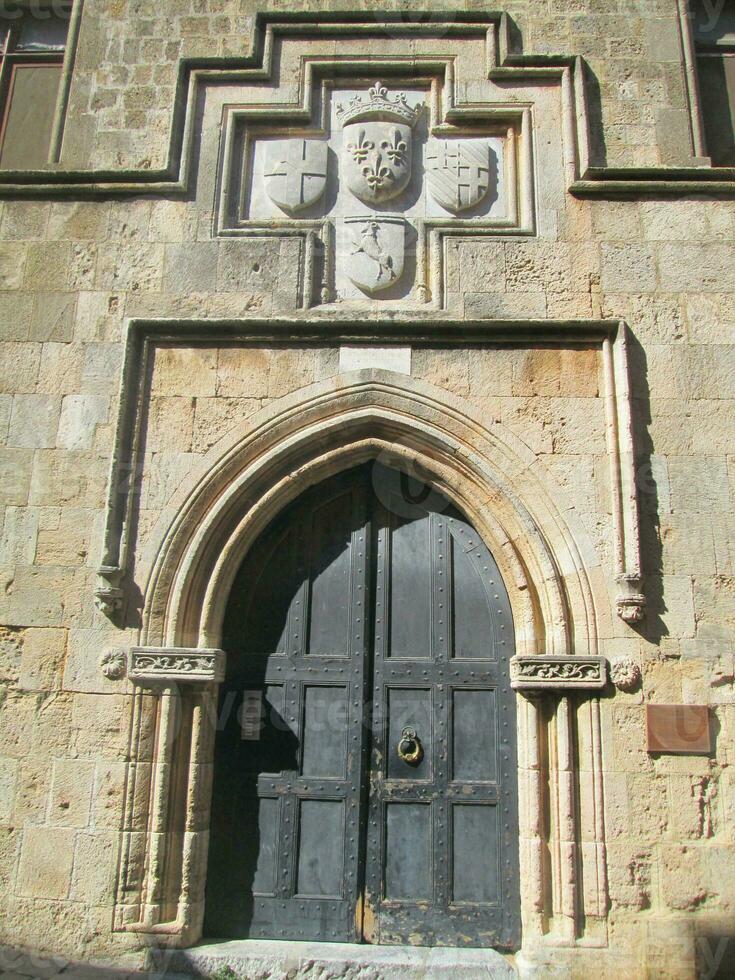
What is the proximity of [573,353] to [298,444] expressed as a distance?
1630 millimetres

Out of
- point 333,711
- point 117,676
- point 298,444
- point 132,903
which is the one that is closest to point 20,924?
point 132,903

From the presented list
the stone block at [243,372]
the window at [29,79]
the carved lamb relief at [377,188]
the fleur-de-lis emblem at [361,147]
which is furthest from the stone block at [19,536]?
the fleur-de-lis emblem at [361,147]

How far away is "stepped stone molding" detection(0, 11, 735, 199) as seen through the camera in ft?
16.1

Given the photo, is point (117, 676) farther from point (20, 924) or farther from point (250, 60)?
point (250, 60)

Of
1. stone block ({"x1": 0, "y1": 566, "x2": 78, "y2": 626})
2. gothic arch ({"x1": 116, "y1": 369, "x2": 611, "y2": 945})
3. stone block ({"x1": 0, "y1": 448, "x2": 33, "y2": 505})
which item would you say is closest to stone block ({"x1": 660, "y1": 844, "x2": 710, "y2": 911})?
gothic arch ({"x1": 116, "y1": 369, "x2": 611, "y2": 945})

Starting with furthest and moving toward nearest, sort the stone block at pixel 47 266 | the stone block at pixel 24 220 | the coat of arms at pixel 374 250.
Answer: the stone block at pixel 24 220 → the stone block at pixel 47 266 → the coat of arms at pixel 374 250

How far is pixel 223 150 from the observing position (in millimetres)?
5148

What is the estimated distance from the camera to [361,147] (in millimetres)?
5055

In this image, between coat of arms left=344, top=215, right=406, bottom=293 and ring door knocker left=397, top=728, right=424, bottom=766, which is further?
coat of arms left=344, top=215, right=406, bottom=293

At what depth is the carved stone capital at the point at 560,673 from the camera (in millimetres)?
4125

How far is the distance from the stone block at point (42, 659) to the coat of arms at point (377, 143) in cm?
309

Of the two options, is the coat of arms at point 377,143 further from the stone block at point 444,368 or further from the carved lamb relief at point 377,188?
the stone block at point 444,368

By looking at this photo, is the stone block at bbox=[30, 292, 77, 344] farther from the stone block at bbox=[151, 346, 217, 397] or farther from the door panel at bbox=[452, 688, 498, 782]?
the door panel at bbox=[452, 688, 498, 782]

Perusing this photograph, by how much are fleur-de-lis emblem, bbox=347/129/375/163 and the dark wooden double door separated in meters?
1.91
